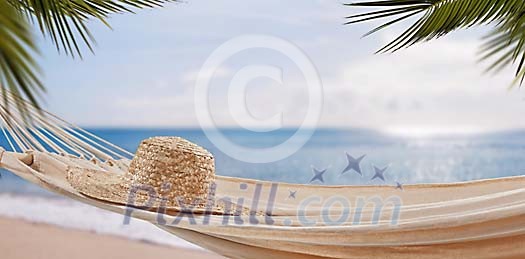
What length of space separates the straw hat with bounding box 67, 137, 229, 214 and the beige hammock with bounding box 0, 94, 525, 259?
0.12 ft

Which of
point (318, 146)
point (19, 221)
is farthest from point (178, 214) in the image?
point (318, 146)

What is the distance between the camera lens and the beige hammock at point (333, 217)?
118cm

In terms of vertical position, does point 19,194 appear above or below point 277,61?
below

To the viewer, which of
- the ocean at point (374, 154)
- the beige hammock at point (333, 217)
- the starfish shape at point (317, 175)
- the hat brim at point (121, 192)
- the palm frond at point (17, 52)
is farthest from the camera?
the ocean at point (374, 154)

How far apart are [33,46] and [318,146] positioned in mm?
5816

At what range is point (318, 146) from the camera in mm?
6605

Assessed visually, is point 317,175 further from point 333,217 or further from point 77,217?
point 333,217

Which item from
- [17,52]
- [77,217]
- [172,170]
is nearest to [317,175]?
[77,217]

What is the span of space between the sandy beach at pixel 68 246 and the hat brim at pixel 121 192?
1.27 meters

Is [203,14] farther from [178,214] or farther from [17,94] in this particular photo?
[17,94]

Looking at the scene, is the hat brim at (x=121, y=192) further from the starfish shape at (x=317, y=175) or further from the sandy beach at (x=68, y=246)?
the starfish shape at (x=317, y=175)

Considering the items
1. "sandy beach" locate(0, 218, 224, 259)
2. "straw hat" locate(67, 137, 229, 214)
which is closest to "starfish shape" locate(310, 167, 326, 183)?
"sandy beach" locate(0, 218, 224, 259)

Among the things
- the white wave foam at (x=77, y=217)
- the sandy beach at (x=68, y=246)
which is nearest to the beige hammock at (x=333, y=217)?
the sandy beach at (x=68, y=246)

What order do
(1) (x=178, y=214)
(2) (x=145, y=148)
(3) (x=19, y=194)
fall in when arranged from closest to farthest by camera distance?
(1) (x=178, y=214), (2) (x=145, y=148), (3) (x=19, y=194)
